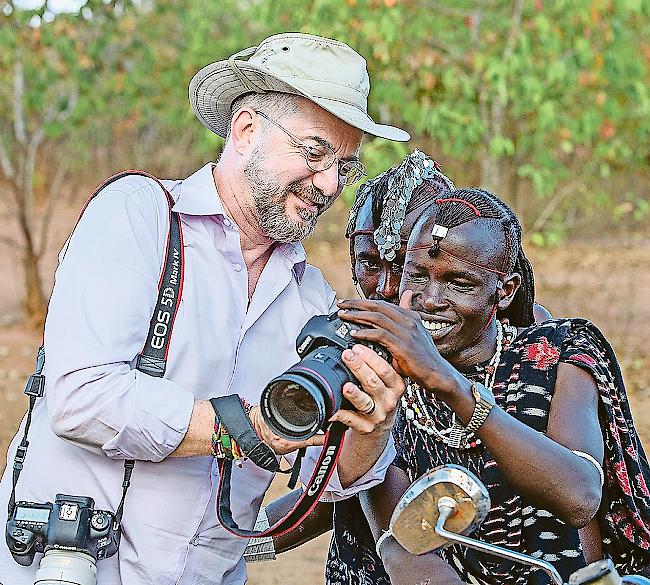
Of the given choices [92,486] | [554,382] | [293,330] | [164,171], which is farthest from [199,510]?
[164,171]

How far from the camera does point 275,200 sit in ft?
8.92

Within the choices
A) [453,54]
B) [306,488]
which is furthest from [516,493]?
[453,54]

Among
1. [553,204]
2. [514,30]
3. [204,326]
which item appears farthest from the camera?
[553,204]

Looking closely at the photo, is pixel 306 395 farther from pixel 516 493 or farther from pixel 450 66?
pixel 450 66

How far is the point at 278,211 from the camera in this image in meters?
2.73

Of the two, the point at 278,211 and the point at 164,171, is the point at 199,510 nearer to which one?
the point at 278,211

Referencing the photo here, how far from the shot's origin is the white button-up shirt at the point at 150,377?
93.5 inches

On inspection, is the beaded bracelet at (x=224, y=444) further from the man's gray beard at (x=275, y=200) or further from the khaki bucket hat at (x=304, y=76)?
the khaki bucket hat at (x=304, y=76)

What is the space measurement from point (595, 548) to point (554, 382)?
55 cm

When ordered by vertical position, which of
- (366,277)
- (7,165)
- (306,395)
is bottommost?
(7,165)

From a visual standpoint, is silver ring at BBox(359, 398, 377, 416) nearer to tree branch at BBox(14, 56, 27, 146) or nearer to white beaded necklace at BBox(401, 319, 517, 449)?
white beaded necklace at BBox(401, 319, 517, 449)

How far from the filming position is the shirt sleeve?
2354 mm

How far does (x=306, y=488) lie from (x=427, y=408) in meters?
0.57

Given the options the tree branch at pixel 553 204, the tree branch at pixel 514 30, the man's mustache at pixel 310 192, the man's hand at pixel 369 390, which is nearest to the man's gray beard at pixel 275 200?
the man's mustache at pixel 310 192
